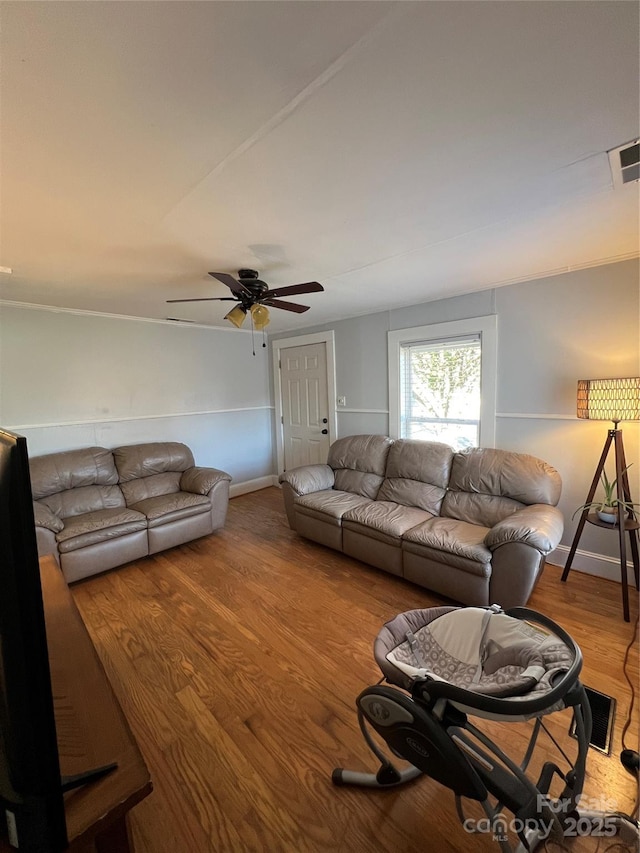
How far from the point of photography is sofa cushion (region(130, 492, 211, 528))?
309 cm

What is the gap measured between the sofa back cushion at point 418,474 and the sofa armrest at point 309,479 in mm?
614

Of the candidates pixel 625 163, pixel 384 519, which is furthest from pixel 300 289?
pixel 384 519

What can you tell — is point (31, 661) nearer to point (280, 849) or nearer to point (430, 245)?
point (280, 849)

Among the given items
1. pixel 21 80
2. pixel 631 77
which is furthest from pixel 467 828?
pixel 21 80

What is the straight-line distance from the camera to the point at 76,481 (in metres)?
3.27

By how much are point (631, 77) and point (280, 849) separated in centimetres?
262

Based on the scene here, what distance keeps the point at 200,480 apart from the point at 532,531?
293 centimetres

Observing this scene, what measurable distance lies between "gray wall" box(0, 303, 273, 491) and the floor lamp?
3981 millimetres

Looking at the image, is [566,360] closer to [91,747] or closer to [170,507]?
[91,747]

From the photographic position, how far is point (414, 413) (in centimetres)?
367

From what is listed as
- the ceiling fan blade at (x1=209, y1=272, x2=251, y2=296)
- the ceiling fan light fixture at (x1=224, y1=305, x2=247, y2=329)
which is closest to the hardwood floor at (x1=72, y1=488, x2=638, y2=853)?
the ceiling fan light fixture at (x1=224, y1=305, x2=247, y2=329)

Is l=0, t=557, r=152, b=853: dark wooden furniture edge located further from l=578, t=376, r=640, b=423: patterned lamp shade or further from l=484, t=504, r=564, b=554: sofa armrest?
l=578, t=376, r=640, b=423: patterned lamp shade

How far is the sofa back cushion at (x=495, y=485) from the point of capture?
2.58m

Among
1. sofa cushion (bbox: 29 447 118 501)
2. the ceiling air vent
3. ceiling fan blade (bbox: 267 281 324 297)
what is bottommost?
sofa cushion (bbox: 29 447 118 501)
